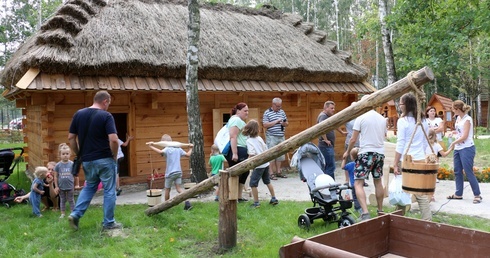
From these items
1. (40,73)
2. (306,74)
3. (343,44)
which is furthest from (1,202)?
(343,44)

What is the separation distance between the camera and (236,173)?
458 centimetres

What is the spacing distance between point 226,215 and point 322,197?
4.80 ft

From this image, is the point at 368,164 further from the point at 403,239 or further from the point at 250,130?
the point at 403,239

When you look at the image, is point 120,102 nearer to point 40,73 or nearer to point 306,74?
point 40,73

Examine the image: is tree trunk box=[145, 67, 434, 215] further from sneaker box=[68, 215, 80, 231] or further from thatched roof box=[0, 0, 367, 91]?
thatched roof box=[0, 0, 367, 91]

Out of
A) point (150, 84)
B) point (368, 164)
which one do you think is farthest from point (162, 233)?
point (150, 84)

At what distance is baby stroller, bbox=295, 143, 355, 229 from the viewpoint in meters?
5.28

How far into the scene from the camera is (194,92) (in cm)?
794

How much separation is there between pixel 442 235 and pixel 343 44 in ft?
124

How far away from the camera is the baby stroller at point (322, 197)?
528cm

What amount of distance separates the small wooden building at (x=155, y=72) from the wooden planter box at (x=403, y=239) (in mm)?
4484

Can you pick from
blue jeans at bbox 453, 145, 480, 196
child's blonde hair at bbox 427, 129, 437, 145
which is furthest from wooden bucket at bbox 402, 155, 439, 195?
child's blonde hair at bbox 427, 129, 437, 145

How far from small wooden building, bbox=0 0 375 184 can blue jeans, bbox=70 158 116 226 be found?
1.40 meters

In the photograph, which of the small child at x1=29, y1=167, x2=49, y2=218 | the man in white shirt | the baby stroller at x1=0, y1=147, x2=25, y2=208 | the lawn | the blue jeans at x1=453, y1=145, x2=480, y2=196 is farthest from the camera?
Answer: the baby stroller at x1=0, y1=147, x2=25, y2=208
